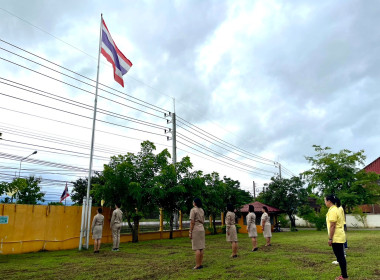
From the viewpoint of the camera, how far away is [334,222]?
19.9ft

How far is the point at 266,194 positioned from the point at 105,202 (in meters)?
20.2

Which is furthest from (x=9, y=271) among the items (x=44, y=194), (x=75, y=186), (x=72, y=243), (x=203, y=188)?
(x=75, y=186)

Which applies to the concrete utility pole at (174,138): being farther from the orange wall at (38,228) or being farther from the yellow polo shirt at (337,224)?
the yellow polo shirt at (337,224)

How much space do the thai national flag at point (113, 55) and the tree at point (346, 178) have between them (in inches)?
765

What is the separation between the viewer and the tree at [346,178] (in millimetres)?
24302

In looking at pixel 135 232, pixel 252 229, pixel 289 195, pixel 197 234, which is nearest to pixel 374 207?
pixel 289 195

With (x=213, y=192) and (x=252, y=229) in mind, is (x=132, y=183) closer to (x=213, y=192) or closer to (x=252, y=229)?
(x=252, y=229)

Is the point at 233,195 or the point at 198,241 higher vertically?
the point at 233,195

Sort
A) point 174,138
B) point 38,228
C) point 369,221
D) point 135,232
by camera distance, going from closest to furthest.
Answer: point 38,228 < point 135,232 < point 174,138 < point 369,221

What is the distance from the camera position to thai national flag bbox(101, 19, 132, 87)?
13.4m

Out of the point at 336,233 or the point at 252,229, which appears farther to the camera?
the point at 252,229

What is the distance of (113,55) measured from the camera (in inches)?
533

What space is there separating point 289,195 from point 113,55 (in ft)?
75.2

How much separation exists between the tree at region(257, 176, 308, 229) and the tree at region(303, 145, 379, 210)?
10.9 ft
